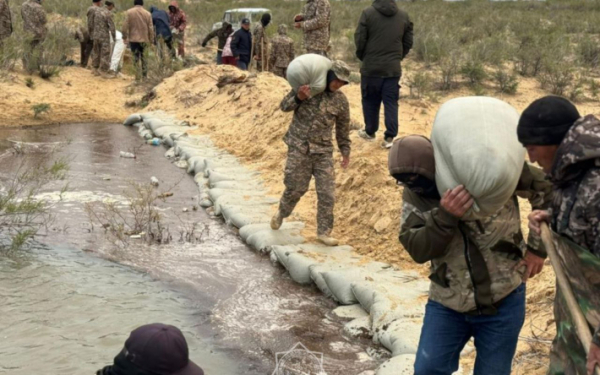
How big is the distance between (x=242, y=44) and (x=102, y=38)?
2720mm

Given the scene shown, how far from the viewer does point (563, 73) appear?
1284 centimetres

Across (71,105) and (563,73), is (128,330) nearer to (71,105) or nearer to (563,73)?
(71,105)

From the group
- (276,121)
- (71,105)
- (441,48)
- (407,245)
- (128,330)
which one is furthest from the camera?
(441,48)

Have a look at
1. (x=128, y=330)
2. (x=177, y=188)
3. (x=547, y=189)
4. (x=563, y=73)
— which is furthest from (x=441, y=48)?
(x=547, y=189)

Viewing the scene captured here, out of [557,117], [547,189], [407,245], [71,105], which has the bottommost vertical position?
[71,105]

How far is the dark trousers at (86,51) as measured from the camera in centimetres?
1454

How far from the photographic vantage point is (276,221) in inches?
243

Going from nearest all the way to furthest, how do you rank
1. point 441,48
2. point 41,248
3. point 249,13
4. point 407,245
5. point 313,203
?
point 407,245, point 41,248, point 313,203, point 441,48, point 249,13

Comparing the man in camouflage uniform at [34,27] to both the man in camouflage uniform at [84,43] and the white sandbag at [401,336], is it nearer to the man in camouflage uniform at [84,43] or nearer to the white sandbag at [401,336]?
the man in camouflage uniform at [84,43]

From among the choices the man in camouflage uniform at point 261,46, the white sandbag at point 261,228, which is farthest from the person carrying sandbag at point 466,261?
the man in camouflage uniform at point 261,46

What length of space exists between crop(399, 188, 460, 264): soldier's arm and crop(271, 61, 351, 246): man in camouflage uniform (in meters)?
2.79

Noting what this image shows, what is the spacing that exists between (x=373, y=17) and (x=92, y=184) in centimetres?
320

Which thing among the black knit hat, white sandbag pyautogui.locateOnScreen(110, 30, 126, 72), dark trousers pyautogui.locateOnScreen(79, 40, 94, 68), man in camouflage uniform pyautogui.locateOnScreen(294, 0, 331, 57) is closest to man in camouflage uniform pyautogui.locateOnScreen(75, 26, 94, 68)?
dark trousers pyautogui.locateOnScreen(79, 40, 94, 68)

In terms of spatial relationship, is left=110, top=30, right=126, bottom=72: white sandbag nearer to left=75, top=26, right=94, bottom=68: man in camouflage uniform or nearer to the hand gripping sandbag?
left=75, top=26, right=94, bottom=68: man in camouflage uniform
